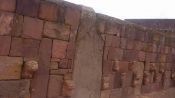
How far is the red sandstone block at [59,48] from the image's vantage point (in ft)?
→ 15.8

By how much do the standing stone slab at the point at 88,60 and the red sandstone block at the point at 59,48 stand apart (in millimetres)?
394

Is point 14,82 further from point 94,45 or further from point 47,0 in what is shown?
point 94,45

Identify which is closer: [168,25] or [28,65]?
[28,65]

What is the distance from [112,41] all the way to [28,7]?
258 centimetres

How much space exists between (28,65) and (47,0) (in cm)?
97

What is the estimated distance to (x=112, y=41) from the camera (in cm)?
643

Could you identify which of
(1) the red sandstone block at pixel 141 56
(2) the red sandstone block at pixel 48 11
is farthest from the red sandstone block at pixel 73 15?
(1) the red sandstone block at pixel 141 56

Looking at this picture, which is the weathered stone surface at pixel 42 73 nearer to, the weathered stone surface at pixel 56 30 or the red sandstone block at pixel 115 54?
the weathered stone surface at pixel 56 30

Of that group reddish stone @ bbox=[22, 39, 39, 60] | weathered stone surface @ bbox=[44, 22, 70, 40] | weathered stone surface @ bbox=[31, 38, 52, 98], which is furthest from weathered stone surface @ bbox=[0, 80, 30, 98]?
weathered stone surface @ bbox=[44, 22, 70, 40]

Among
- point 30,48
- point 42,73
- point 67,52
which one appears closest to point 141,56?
point 67,52

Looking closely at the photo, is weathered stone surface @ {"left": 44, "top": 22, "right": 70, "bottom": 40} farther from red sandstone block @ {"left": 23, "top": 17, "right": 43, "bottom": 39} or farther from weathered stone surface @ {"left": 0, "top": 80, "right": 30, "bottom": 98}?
weathered stone surface @ {"left": 0, "top": 80, "right": 30, "bottom": 98}

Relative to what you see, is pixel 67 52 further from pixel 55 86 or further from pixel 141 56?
pixel 141 56

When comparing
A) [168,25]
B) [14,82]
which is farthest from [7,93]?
[168,25]

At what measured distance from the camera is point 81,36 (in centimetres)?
539
